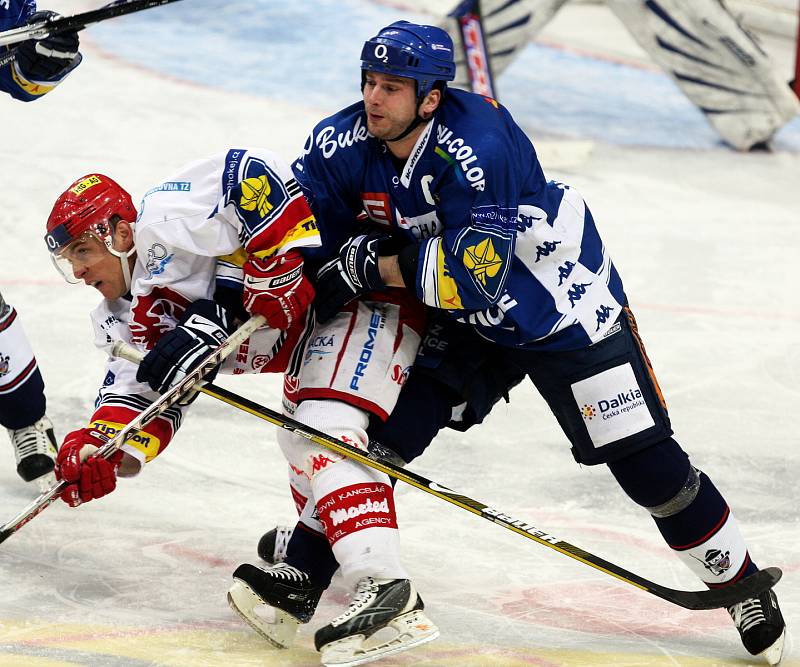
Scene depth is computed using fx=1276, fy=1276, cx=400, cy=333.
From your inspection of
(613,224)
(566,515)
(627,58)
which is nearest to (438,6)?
(627,58)

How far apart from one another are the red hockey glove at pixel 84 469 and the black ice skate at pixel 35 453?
932mm

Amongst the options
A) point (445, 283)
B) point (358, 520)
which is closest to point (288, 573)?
point (358, 520)

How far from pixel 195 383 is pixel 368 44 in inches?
33.2

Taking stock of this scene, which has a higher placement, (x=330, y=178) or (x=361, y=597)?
(x=330, y=178)

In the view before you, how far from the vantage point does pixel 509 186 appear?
2730 millimetres

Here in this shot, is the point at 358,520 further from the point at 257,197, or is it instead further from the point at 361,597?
the point at 257,197

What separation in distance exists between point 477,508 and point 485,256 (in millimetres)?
610

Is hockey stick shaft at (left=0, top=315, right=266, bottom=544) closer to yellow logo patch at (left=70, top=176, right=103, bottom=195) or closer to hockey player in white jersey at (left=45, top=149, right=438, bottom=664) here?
hockey player in white jersey at (left=45, top=149, right=438, bottom=664)

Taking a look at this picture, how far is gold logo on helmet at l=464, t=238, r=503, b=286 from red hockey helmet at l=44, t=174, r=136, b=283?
30.9 inches

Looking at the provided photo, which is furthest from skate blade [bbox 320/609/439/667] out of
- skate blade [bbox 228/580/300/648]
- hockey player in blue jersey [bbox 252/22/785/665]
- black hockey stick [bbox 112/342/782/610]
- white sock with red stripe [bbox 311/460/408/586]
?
hockey player in blue jersey [bbox 252/22/785/665]

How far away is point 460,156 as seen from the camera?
2734 millimetres

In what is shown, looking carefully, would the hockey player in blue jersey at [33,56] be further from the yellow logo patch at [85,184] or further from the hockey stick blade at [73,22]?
the yellow logo patch at [85,184]

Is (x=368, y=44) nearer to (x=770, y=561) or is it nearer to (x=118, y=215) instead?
(x=118, y=215)

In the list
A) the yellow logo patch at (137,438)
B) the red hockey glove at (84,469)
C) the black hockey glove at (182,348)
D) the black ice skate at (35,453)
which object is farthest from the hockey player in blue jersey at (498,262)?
the black ice skate at (35,453)
